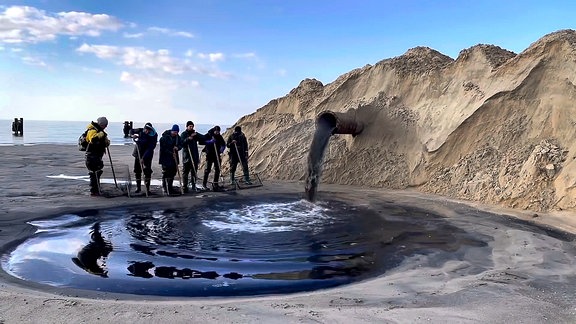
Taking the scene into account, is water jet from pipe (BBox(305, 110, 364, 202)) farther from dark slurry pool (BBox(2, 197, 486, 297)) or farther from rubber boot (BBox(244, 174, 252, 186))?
dark slurry pool (BBox(2, 197, 486, 297))

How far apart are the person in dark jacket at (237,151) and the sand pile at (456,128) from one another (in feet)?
5.85

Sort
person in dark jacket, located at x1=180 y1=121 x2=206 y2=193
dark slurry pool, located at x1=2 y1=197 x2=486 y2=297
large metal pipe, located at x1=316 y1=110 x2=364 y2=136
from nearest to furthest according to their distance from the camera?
dark slurry pool, located at x1=2 y1=197 x2=486 y2=297
person in dark jacket, located at x1=180 y1=121 x2=206 y2=193
large metal pipe, located at x1=316 y1=110 x2=364 y2=136

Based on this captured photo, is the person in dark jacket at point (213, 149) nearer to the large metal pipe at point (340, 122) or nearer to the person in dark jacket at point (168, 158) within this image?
the person in dark jacket at point (168, 158)

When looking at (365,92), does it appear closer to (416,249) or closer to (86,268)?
(416,249)

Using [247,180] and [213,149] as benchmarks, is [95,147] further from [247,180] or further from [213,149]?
[247,180]

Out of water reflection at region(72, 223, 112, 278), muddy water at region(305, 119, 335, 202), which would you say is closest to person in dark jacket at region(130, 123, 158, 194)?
muddy water at region(305, 119, 335, 202)

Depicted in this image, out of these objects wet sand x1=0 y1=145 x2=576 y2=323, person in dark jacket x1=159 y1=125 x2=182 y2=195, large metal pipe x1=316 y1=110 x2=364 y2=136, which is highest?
large metal pipe x1=316 y1=110 x2=364 y2=136

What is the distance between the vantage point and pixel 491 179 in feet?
39.0

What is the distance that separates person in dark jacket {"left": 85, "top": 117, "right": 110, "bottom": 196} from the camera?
11180 millimetres

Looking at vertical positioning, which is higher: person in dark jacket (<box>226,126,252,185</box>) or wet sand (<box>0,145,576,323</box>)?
person in dark jacket (<box>226,126,252,185</box>)

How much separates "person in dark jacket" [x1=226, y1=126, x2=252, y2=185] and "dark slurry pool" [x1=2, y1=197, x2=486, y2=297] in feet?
12.5

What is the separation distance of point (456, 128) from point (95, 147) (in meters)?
9.71

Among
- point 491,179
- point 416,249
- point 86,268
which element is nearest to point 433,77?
point 491,179

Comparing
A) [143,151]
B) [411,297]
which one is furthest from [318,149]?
[411,297]
